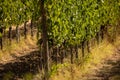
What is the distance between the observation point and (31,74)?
1698cm

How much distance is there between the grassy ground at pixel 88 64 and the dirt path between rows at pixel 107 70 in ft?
0.66

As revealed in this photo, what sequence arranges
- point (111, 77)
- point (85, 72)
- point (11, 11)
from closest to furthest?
point (111, 77) < point (85, 72) < point (11, 11)

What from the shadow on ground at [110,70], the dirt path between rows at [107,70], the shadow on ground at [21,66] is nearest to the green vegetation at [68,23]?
the shadow on ground at [21,66]

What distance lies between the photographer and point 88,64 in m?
18.5

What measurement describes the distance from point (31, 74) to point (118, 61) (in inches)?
241

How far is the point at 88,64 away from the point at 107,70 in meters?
1.21

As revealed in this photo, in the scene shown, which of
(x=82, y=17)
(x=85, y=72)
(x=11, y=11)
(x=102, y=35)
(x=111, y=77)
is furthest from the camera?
(x=102, y=35)

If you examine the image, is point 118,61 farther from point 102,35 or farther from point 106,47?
point 102,35

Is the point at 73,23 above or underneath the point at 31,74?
above

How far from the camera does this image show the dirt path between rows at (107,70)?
16.6 meters

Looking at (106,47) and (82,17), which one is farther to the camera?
(106,47)

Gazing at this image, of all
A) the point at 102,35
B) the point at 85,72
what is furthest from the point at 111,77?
the point at 102,35

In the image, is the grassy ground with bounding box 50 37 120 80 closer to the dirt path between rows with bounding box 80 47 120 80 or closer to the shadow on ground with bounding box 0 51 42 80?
the dirt path between rows with bounding box 80 47 120 80

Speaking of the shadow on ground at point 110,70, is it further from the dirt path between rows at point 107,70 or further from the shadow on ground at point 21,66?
the shadow on ground at point 21,66
